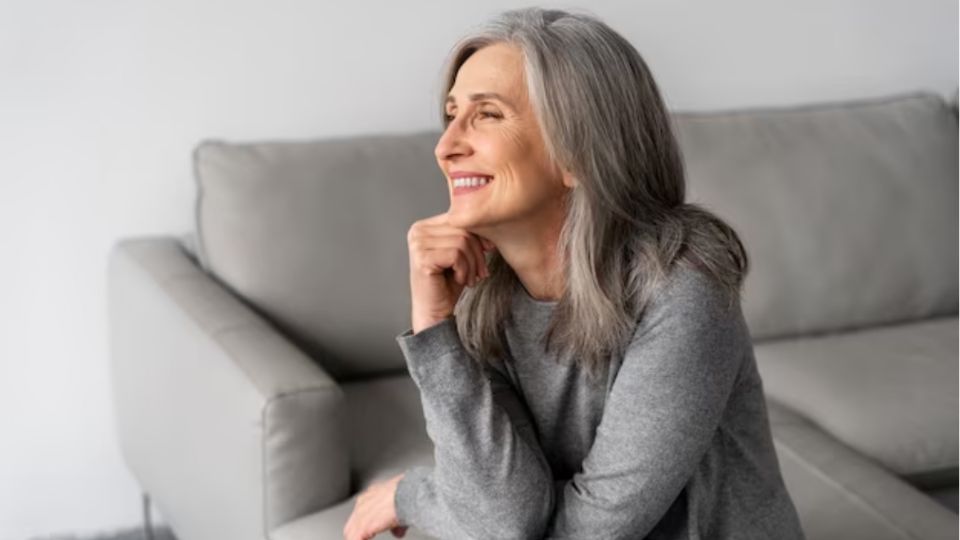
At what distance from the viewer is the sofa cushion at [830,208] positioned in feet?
9.10

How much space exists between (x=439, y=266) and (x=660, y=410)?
0.28 m

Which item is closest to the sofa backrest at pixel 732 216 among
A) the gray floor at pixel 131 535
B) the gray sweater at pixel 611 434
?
the gray floor at pixel 131 535

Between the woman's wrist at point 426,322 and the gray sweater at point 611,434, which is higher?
the woman's wrist at point 426,322

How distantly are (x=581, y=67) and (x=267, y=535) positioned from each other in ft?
2.73

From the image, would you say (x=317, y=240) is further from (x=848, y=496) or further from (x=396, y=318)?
(x=848, y=496)

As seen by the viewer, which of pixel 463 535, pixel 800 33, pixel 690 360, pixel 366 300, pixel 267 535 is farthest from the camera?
pixel 800 33

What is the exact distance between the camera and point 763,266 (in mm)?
2768

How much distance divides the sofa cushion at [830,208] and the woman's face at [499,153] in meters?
1.25

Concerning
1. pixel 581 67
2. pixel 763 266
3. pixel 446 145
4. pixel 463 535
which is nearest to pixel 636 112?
pixel 581 67

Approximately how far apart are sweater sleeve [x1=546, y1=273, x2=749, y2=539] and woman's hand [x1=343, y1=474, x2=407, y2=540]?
0.91ft

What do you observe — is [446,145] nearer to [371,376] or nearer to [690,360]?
[690,360]

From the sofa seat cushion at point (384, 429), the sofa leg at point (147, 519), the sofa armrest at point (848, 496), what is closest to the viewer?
the sofa armrest at point (848, 496)

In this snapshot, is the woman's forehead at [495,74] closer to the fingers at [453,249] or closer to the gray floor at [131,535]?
the fingers at [453,249]

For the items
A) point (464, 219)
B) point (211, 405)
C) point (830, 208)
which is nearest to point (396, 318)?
point (211, 405)
